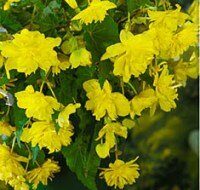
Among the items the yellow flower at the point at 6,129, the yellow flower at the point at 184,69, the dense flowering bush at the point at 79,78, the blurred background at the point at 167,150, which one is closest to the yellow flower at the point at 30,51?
the dense flowering bush at the point at 79,78

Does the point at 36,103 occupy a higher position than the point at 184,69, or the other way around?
the point at 36,103

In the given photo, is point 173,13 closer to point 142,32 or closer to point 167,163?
point 142,32

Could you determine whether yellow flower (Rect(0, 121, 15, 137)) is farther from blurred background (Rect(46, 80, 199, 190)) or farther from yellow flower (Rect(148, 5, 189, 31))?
blurred background (Rect(46, 80, 199, 190))

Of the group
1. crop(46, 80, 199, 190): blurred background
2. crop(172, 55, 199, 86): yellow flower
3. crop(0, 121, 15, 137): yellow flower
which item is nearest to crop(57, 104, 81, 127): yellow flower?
crop(0, 121, 15, 137): yellow flower

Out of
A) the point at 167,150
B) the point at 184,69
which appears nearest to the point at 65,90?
the point at 184,69

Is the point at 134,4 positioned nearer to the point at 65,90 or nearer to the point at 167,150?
the point at 65,90
